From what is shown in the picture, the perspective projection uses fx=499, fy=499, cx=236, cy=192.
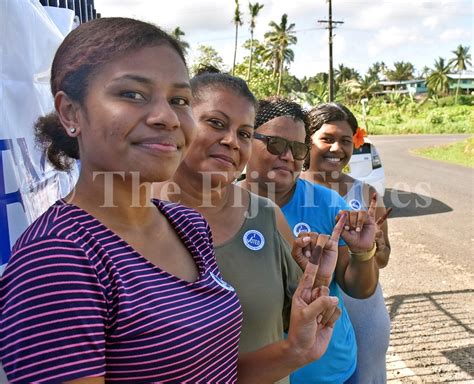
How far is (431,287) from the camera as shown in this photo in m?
5.37

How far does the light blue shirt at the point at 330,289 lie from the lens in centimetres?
198

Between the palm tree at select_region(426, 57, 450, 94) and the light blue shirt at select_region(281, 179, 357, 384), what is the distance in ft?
231

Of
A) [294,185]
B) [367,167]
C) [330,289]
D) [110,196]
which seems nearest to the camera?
[110,196]

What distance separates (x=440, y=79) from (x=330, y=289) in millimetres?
72462

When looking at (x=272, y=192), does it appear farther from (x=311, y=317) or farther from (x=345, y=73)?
(x=345, y=73)

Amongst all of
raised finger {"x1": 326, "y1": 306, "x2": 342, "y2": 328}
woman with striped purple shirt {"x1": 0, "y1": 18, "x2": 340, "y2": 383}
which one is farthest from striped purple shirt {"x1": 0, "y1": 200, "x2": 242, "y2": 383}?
raised finger {"x1": 326, "y1": 306, "x2": 342, "y2": 328}

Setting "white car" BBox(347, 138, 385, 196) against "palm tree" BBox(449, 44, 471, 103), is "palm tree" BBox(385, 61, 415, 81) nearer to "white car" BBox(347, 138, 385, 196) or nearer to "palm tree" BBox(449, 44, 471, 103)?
"palm tree" BBox(449, 44, 471, 103)

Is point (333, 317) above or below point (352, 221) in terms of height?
below

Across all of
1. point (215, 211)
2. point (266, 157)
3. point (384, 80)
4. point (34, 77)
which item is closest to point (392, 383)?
point (266, 157)

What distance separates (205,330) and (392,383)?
2882 millimetres

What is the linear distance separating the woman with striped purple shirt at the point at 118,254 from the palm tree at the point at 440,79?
2821 inches

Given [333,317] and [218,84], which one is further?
[218,84]

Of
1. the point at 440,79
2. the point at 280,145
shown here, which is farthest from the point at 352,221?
the point at 440,79

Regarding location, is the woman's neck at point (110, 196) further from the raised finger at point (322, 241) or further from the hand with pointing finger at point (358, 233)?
the hand with pointing finger at point (358, 233)
